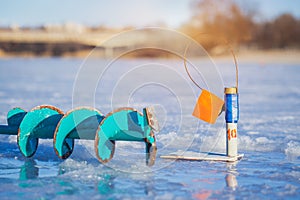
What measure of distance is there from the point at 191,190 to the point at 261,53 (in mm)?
62406

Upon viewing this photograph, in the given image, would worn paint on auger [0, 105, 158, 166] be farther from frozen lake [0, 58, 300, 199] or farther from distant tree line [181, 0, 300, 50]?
distant tree line [181, 0, 300, 50]

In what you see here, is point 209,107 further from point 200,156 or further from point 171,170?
point 171,170

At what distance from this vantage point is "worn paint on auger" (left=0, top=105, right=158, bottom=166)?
485cm

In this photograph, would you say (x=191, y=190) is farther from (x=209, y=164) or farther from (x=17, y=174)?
(x=17, y=174)

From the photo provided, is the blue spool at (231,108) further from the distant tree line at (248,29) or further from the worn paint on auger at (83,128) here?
the distant tree line at (248,29)

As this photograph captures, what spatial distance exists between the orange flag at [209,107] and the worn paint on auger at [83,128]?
672 millimetres

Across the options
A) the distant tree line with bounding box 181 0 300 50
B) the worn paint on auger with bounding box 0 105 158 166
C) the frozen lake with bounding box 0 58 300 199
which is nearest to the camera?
the frozen lake with bounding box 0 58 300 199

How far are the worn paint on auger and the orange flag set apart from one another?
672 millimetres

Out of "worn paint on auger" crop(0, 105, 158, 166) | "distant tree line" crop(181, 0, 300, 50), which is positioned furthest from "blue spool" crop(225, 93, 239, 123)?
"distant tree line" crop(181, 0, 300, 50)

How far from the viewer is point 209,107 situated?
5293mm

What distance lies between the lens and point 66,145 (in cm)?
531

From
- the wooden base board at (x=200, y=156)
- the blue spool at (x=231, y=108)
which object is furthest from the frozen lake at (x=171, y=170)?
the blue spool at (x=231, y=108)

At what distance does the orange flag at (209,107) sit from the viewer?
17.3 ft

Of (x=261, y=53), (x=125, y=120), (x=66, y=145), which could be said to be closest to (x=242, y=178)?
(x=125, y=120)
